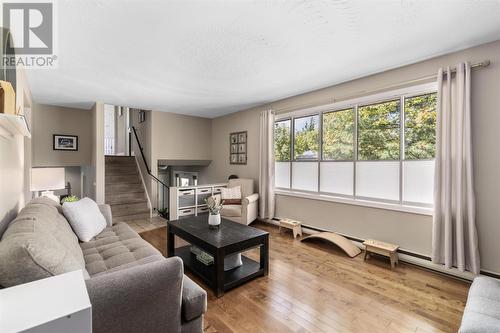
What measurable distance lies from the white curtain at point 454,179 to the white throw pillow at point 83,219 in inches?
147

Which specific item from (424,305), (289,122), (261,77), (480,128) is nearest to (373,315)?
(424,305)

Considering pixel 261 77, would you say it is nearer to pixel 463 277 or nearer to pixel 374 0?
pixel 374 0

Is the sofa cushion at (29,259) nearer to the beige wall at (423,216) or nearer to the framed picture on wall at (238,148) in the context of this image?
the beige wall at (423,216)

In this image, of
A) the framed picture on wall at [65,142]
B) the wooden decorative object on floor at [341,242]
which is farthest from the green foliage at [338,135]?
the framed picture on wall at [65,142]

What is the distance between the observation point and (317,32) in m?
2.07

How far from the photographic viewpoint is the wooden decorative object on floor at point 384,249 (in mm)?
2717

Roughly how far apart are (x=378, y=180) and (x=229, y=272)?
236 centimetres

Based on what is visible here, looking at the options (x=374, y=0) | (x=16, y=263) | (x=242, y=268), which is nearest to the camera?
(x=16, y=263)

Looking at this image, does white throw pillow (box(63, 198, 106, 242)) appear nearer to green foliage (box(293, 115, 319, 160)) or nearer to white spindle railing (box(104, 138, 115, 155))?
green foliage (box(293, 115, 319, 160))

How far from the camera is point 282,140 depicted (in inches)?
179

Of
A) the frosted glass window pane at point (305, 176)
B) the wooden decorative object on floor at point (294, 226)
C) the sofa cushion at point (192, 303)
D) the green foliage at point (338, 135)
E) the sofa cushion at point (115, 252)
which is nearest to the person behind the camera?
the sofa cushion at point (192, 303)

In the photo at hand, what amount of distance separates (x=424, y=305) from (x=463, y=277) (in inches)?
32.3

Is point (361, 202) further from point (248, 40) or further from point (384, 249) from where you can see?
point (248, 40)

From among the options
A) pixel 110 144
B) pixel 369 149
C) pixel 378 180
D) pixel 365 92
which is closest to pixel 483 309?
pixel 378 180
